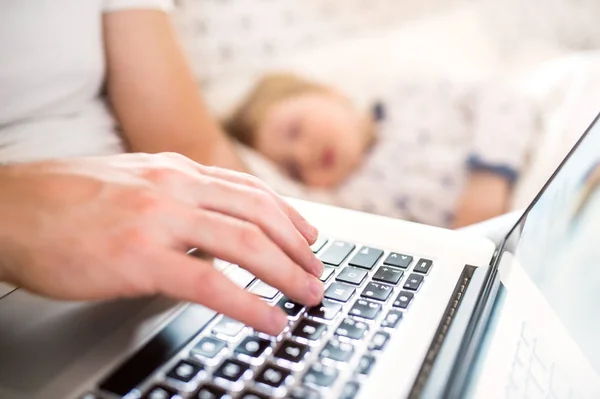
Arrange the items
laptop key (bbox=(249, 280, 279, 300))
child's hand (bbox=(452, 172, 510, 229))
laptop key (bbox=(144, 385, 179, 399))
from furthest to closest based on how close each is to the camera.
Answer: child's hand (bbox=(452, 172, 510, 229)), laptop key (bbox=(249, 280, 279, 300)), laptop key (bbox=(144, 385, 179, 399))

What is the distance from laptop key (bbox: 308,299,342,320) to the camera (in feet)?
1.32

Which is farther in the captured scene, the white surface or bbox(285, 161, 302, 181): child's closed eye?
bbox(285, 161, 302, 181): child's closed eye

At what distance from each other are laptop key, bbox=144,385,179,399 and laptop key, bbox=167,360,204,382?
10 mm

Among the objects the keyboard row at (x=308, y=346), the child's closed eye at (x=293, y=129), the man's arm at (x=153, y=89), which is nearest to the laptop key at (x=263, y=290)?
the keyboard row at (x=308, y=346)

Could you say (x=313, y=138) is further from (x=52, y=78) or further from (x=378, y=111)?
(x=52, y=78)

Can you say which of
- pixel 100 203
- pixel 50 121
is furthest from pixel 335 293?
pixel 50 121

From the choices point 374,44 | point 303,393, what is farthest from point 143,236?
point 374,44

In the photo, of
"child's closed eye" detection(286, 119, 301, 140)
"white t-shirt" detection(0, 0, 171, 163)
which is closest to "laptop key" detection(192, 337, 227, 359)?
"white t-shirt" detection(0, 0, 171, 163)

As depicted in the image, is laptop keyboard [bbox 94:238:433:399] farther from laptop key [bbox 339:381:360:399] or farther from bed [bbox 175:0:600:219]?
bed [bbox 175:0:600:219]

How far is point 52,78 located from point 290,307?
392 millimetres

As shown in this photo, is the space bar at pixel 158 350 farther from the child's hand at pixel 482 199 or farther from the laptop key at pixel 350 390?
the child's hand at pixel 482 199

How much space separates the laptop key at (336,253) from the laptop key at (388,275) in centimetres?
3

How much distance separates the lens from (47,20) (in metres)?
0.62

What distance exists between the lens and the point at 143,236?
358 mm
